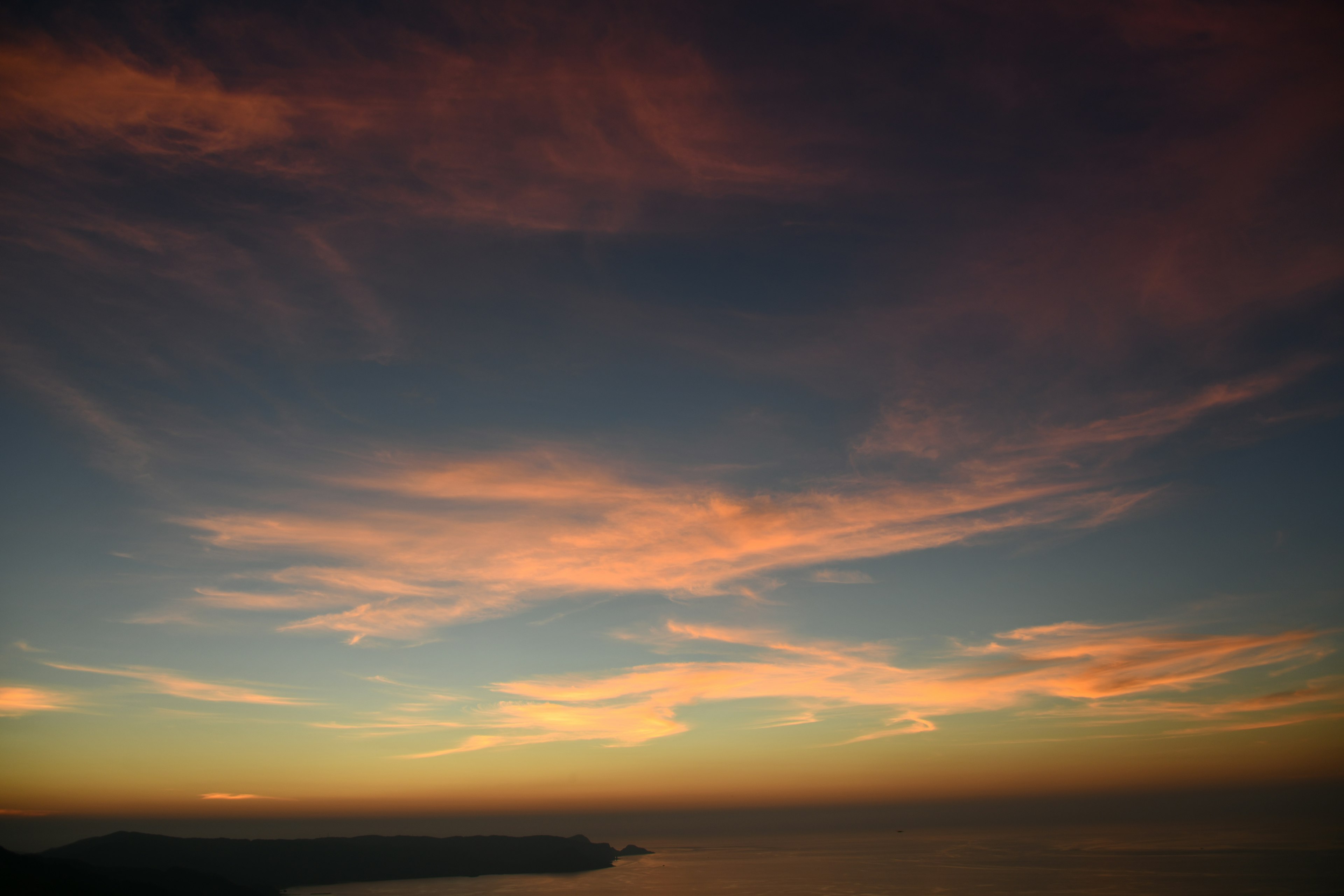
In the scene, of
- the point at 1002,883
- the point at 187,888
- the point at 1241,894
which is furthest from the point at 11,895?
the point at 1241,894

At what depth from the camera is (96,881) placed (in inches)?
3910

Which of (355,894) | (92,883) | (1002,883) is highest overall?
(92,883)

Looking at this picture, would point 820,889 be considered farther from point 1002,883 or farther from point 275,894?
point 275,894

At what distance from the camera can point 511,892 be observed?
19075cm

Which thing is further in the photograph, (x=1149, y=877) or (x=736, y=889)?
(x=736, y=889)

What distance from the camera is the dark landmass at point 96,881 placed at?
85188 mm

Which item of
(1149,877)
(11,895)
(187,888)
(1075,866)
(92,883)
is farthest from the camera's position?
(1075,866)

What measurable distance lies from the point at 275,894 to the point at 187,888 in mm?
77972

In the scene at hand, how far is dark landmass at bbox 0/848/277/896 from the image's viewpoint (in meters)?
85.2

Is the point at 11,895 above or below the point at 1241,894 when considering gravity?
above

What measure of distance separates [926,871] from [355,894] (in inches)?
6617

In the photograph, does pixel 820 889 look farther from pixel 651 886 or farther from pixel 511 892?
pixel 511 892

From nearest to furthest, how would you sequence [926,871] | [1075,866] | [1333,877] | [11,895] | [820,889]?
[11,895], [1333,877], [820,889], [1075,866], [926,871]

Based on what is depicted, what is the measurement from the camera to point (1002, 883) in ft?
474
